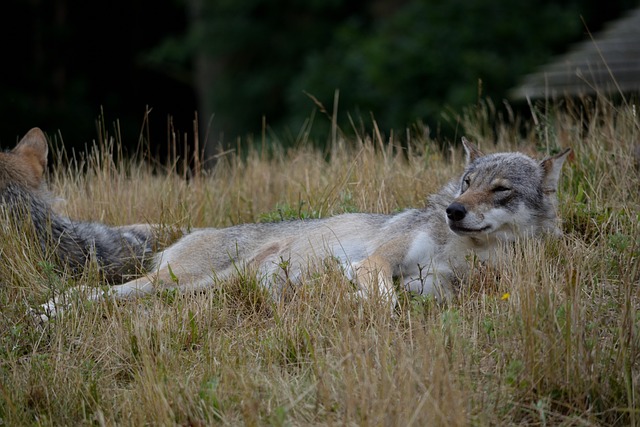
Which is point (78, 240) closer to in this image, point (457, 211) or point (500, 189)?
point (457, 211)

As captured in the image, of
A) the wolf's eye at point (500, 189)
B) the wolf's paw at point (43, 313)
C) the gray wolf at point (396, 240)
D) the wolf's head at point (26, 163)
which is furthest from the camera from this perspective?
the wolf's head at point (26, 163)

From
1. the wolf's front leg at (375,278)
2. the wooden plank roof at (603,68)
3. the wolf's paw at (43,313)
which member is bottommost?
the wolf's paw at (43,313)

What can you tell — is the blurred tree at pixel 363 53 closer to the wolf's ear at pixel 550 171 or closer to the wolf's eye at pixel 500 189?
the wolf's ear at pixel 550 171

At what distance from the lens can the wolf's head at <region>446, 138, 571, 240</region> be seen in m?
6.08

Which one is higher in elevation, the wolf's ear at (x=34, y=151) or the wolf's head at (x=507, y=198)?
the wolf's ear at (x=34, y=151)

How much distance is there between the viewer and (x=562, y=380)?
4.51 metres

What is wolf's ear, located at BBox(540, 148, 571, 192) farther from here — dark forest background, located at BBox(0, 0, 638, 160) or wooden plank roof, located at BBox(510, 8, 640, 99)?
wooden plank roof, located at BBox(510, 8, 640, 99)

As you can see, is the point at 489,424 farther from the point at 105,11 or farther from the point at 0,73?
the point at 105,11

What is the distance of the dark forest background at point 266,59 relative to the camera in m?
17.7

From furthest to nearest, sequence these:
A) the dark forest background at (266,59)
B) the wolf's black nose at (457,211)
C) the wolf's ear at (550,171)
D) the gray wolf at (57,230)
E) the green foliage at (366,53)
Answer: the dark forest background at (266,59)
the green foliage at (366,53)
the gray wolf at (57,230)
the wolf's ear at (550,171)
the wolf's black nose at (457,211)

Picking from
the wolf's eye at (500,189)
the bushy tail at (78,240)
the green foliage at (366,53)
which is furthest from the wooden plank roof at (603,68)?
the bushy tail at (78,240)

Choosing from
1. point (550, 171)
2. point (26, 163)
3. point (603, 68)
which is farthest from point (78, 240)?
point (603, 68)

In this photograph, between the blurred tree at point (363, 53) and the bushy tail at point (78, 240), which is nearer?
the bushy tail at point (78, 240)

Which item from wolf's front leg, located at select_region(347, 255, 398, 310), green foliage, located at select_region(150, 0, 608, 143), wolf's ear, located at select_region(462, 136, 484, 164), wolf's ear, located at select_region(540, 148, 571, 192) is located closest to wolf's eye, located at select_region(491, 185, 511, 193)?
wolf's ear, located at select_region(540, 148, 571, 192)
